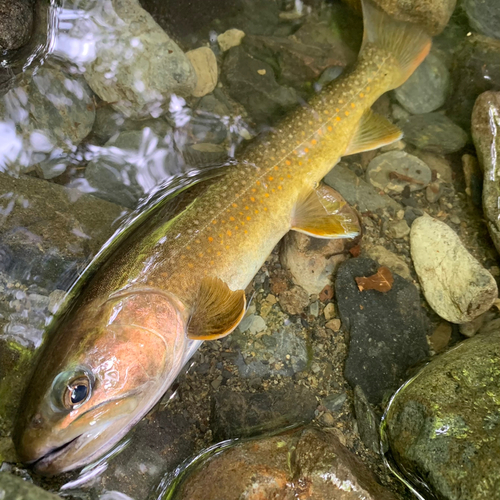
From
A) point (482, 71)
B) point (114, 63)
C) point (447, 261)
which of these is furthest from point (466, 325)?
point (114, 63)

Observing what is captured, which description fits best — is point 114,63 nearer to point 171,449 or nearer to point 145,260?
point 145,260

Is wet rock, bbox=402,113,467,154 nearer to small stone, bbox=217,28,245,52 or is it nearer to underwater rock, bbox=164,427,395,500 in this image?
small stone, bbox=217,28,245,52

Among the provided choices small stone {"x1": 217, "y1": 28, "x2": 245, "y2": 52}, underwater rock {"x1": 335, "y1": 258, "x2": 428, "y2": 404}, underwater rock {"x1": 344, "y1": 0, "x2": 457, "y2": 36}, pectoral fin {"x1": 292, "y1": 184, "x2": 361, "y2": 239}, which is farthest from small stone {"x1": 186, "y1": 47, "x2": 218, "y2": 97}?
underwater rock {"x1": 335, "y1": 258, "x2": 428, "y2": 404}

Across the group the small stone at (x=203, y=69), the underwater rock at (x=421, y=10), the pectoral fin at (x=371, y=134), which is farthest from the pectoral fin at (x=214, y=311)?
the underwater rock at (x=421, y=10)

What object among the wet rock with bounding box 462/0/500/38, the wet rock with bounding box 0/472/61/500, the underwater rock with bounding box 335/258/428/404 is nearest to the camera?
the wet rock with bounding box 0/472/61/500

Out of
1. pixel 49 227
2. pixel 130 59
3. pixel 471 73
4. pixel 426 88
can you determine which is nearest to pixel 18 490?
pixel 49 227

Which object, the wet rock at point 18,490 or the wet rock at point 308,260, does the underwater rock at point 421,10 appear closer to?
the wet rock at point 308,260
